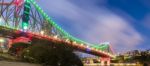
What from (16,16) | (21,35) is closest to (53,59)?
(21,35)

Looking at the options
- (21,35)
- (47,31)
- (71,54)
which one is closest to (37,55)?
(71,54)

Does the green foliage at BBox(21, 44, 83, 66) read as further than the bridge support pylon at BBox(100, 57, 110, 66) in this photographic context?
No

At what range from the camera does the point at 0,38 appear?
65.5m

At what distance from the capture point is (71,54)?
25.7 meters

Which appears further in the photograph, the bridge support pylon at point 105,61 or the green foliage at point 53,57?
the bridge support pylon at point 105,61

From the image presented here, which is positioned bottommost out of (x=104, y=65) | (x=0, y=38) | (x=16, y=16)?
(x=104, y=65)

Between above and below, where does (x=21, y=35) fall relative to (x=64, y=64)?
above

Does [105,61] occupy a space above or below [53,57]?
above

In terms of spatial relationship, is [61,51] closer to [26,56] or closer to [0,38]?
[26,56]

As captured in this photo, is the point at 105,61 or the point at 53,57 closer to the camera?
the point at 53,57

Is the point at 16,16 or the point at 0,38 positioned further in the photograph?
the point at 16,16

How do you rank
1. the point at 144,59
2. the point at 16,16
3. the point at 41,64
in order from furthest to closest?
the point at 16,16 < the point at 144,59 < the point at 41,64

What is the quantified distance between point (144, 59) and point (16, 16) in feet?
190

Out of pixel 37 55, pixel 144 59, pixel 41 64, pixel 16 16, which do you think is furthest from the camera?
pixel 16 16
